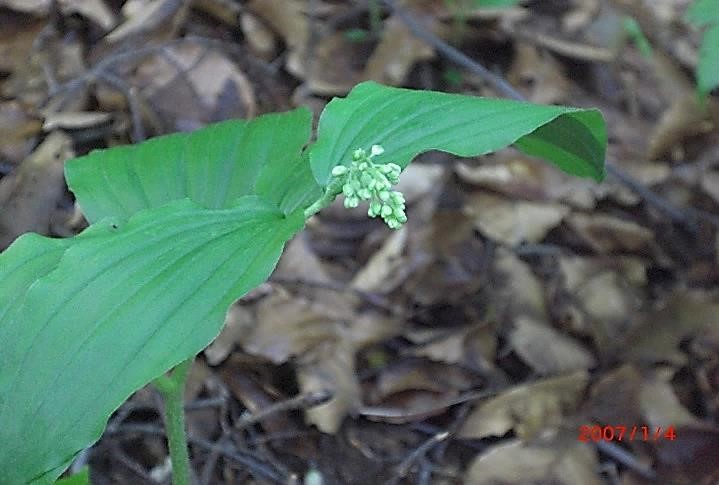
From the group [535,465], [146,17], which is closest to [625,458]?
[535,465]

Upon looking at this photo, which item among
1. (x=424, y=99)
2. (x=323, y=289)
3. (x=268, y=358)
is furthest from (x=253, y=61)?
(x=424, y=99)

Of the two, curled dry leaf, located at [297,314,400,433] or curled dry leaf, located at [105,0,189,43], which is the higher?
curled dry leaf, located at [105,0,189,43]

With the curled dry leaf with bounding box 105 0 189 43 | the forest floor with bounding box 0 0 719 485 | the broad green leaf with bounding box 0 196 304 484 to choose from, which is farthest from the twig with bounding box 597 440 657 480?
the curled dry leaf with bounding box 105 0 189 43

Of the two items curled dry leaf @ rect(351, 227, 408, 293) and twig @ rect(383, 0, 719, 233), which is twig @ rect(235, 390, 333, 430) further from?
twig @ rect(383, 0, 719, 233)

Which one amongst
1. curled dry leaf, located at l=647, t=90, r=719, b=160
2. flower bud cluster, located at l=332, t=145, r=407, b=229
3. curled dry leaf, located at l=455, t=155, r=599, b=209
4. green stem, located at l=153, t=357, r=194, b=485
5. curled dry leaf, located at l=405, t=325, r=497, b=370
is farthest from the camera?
curled dry leaf, located at l=647, t=90, r=719, b=160

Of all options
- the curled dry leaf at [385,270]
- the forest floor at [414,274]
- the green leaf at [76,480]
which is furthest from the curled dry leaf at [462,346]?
the green leaf at [76,480]

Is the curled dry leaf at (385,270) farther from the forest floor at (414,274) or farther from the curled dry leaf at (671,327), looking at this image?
the curled dry leaf at (671,327)

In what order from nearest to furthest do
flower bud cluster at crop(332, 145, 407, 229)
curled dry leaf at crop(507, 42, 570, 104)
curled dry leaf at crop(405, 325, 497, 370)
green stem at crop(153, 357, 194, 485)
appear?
flower bud cluster at crop(332, 145, 407, 229) → green stem at crop(153, 357, 194, 485) → curled dry leaf at crop(405, 325, 497, 370) → curled dry leaf at crop(507, 42, 570, 104)
